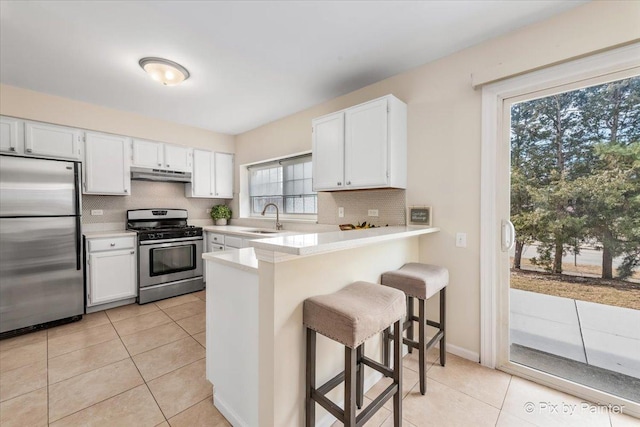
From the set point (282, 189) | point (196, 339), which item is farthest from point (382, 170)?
point (196, 339)

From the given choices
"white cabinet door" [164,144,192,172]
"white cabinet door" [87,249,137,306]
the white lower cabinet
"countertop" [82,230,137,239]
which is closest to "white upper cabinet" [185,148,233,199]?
"white cabinet door" [164,144,192,172]

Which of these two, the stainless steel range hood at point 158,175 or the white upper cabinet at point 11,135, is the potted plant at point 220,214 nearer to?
the stainless steel range hood at point 158,175

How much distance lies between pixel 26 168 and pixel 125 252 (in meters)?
1.30

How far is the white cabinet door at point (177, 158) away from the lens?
404 centimetres

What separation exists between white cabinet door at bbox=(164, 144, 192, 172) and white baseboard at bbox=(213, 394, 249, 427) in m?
3.45

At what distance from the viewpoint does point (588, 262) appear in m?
1.76

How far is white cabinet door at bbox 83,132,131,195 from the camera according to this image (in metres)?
3.35

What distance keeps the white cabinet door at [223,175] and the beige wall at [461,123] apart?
10.2 ft

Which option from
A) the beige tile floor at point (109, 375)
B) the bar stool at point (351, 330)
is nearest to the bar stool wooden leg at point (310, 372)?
the bar stool at point (351, 330)

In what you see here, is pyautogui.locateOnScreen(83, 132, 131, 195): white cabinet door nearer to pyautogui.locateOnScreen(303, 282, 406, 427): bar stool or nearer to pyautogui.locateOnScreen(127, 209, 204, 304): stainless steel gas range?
pyautogui.locateOnScreen(127, 209, 204, 304): stainless steel gas range

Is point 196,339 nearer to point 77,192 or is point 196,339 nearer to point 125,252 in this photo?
point 125,252

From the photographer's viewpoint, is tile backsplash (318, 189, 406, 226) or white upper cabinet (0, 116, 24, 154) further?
white upper cabinet (0, 116, 24, 154)

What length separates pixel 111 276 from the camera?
329cm

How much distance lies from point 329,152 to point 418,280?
5.16 ft
